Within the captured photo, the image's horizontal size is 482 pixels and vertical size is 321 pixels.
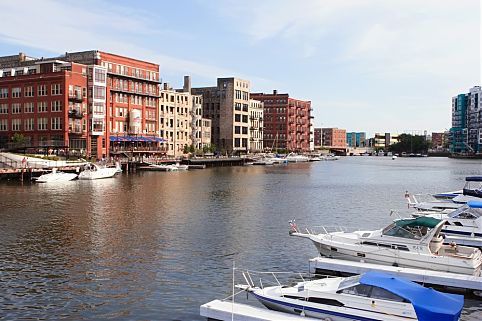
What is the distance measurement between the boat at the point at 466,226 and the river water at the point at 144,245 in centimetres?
999

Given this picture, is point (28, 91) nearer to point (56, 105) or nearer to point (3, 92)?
point (3, 92)

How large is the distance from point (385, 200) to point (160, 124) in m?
101

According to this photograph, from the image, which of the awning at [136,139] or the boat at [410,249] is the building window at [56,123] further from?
the boat at [410,249]

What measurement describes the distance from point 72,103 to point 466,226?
103 metres

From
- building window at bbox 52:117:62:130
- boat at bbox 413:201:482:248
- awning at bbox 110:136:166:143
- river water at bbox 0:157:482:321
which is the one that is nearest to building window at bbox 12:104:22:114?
building window at bbox 52:117:62:130

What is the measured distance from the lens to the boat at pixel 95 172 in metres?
98.9

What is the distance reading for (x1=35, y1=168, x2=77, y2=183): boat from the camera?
91.1 metres

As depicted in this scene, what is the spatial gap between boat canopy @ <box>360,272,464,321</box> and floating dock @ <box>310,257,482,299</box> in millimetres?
5205

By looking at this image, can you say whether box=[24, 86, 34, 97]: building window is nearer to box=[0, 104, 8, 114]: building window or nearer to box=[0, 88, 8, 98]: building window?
box=[0, 88, 8, 98]: building window

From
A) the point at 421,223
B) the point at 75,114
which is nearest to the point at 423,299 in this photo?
the point at 421,223

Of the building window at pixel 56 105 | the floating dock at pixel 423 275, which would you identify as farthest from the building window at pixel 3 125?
the floating dock at pixel 423 275

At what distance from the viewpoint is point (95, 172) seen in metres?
100

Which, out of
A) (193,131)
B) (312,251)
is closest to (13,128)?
(193,131)

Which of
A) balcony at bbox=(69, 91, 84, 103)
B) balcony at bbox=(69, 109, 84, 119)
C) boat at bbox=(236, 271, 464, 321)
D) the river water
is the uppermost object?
balcony at bbox=(69, 91, 84, 103)
